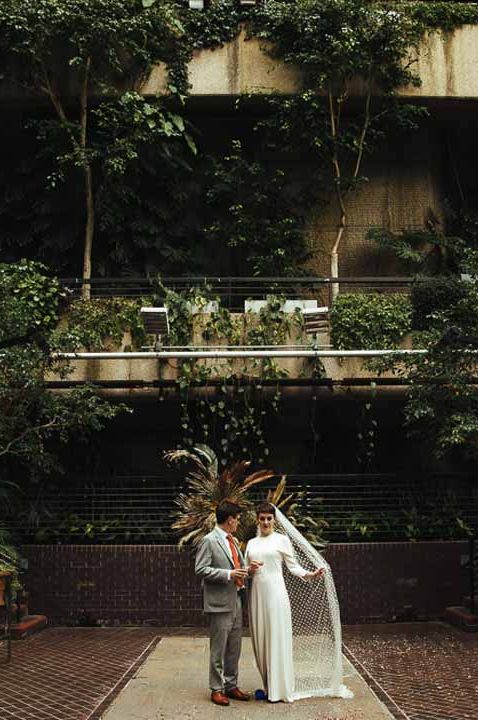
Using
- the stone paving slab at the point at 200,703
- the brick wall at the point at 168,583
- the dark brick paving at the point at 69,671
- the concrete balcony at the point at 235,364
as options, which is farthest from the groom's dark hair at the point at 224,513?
the concrete balcony at the point at 235,364

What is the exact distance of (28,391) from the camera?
12.3m

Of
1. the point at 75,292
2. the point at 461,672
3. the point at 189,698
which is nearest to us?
the point at 189,698

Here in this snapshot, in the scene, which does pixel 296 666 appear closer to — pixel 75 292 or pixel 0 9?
pixel 75 292

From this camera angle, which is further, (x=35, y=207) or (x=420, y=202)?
(x=420, y=202)

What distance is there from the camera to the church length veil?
8.32 meters

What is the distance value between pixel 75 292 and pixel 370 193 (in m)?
7.21

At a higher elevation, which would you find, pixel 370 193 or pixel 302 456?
pixel 370 193

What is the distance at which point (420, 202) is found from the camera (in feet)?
66.2

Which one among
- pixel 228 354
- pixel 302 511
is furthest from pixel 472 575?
pixel 228 354

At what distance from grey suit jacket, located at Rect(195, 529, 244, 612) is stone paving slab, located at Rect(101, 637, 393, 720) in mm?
882

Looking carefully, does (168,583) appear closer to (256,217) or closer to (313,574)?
(313,574)

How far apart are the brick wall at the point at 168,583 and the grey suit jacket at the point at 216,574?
5.84 metres

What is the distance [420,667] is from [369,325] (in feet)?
22.6

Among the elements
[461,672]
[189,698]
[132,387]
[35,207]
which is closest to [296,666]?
[189,698]
